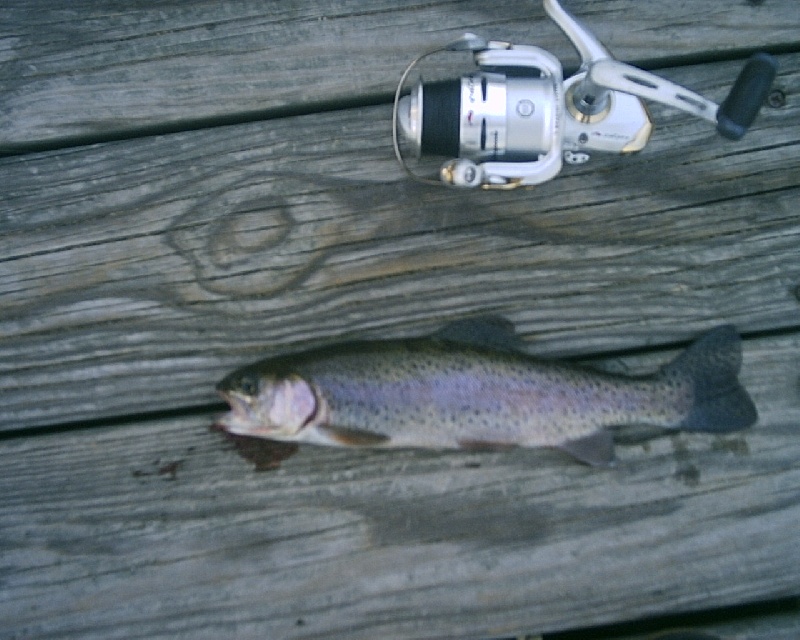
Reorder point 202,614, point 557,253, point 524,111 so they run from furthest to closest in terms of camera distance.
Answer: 1. point 557,253
2. point 202,614
3. point 524,111

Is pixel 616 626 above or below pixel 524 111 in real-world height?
below

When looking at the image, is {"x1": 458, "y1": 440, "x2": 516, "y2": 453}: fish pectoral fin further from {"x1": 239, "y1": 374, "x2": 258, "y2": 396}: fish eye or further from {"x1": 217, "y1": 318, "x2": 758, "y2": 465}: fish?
{"x1": 239, "y1": 374, "x2": 258, "y2": 396}: fish eye

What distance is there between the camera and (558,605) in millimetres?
1979

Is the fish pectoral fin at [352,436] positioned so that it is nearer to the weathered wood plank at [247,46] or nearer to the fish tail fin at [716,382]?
the fish tail fin at [716,382]

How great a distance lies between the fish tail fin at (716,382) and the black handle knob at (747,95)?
0.62 meters

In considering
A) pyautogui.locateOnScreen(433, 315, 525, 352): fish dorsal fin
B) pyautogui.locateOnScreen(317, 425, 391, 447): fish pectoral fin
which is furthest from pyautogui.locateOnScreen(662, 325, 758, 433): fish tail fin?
pyautogui.locateOnScreen(317, 425, 391, 447): fish pectoral fin

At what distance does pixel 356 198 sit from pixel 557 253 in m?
0.69

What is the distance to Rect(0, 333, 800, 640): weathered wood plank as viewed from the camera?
1.97 meters

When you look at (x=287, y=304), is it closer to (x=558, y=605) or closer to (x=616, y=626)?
(x=558, y=605)

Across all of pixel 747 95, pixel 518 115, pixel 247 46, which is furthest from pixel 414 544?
pixel 247 46

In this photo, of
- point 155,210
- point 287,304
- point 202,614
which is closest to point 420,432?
point 287,304

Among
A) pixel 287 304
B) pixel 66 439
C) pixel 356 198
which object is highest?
pixel 356 198

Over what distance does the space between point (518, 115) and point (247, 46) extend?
1.00 metres

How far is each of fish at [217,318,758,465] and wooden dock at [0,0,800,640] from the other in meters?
0.11
